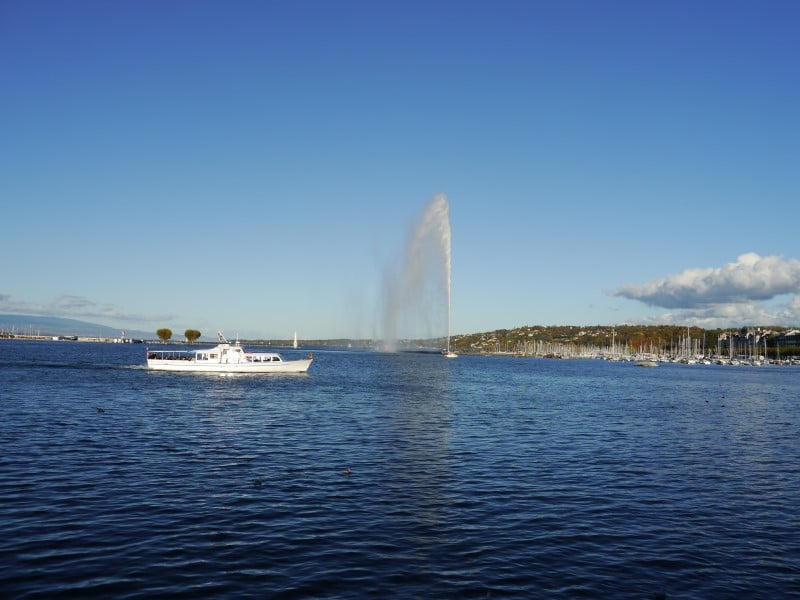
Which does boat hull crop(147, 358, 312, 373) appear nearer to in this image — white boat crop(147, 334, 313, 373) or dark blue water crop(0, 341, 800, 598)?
white boat crop(147, 334, 313, 373)

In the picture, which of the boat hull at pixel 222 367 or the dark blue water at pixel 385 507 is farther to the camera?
the boat hull at pixel 222 367

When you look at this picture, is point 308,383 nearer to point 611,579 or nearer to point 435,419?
point 435,419

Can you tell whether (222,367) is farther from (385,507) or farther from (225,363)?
(385,507)

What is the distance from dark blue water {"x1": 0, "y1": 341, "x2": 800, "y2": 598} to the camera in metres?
15.5

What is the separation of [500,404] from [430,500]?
40.7 m

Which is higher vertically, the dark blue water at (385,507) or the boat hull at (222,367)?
the boat hull at (222,367)

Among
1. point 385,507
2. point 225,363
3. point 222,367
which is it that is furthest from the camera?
point 225,363

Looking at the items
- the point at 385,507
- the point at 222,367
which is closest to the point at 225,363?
the point at 222,367

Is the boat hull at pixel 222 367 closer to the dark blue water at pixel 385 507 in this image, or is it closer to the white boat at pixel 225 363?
the white boat at pixel 225 363

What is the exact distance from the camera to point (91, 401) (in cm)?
5297

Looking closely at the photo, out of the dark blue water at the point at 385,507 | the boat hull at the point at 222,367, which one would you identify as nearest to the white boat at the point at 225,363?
the boat hull at the point at 222,367

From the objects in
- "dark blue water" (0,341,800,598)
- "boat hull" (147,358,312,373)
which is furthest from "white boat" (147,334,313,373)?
"dark blue water" (0,341,800,598)

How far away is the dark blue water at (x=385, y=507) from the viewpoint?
15.5 meters

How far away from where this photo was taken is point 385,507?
22047 mm
